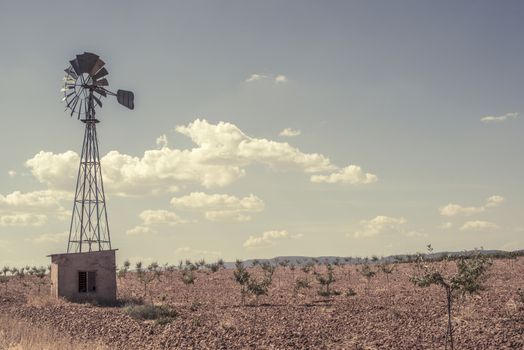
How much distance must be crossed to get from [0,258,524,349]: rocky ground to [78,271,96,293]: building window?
7.26 ft

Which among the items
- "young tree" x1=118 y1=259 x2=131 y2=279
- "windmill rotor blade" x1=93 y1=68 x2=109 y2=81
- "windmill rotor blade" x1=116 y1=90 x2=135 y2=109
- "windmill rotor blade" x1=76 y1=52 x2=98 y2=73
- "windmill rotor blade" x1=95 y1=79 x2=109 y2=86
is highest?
"windmill rotor blade" x1=76 y1=52 x2=98 y2=73

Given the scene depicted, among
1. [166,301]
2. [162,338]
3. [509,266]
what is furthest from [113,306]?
[509,266]

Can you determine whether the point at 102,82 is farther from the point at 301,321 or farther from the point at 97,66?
the point at 301,321

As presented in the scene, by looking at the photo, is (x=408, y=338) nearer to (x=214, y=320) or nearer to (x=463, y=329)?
(x=463, y=329)

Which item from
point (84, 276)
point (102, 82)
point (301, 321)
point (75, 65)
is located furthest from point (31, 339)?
point (102, 82)

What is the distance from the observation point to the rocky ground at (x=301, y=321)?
2450 cm

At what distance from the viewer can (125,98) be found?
4431cm

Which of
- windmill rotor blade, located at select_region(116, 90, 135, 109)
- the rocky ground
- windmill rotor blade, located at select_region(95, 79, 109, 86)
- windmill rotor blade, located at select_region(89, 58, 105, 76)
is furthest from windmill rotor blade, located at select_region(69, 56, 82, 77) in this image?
the rocky ground

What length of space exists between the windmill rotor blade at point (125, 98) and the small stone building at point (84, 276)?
1237 cm

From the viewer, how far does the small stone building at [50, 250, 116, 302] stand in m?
39.1

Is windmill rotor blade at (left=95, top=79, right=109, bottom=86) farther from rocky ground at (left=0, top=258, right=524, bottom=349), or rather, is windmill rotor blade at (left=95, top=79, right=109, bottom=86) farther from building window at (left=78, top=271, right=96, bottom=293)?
rocky ground at (left=0, top=258, right=524, bottom=349)

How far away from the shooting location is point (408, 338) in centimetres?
2497

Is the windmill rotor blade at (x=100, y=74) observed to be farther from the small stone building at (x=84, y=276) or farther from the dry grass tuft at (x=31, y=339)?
the dry grass tuft at (x=31, y=339)

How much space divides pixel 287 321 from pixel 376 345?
7.02 meters
